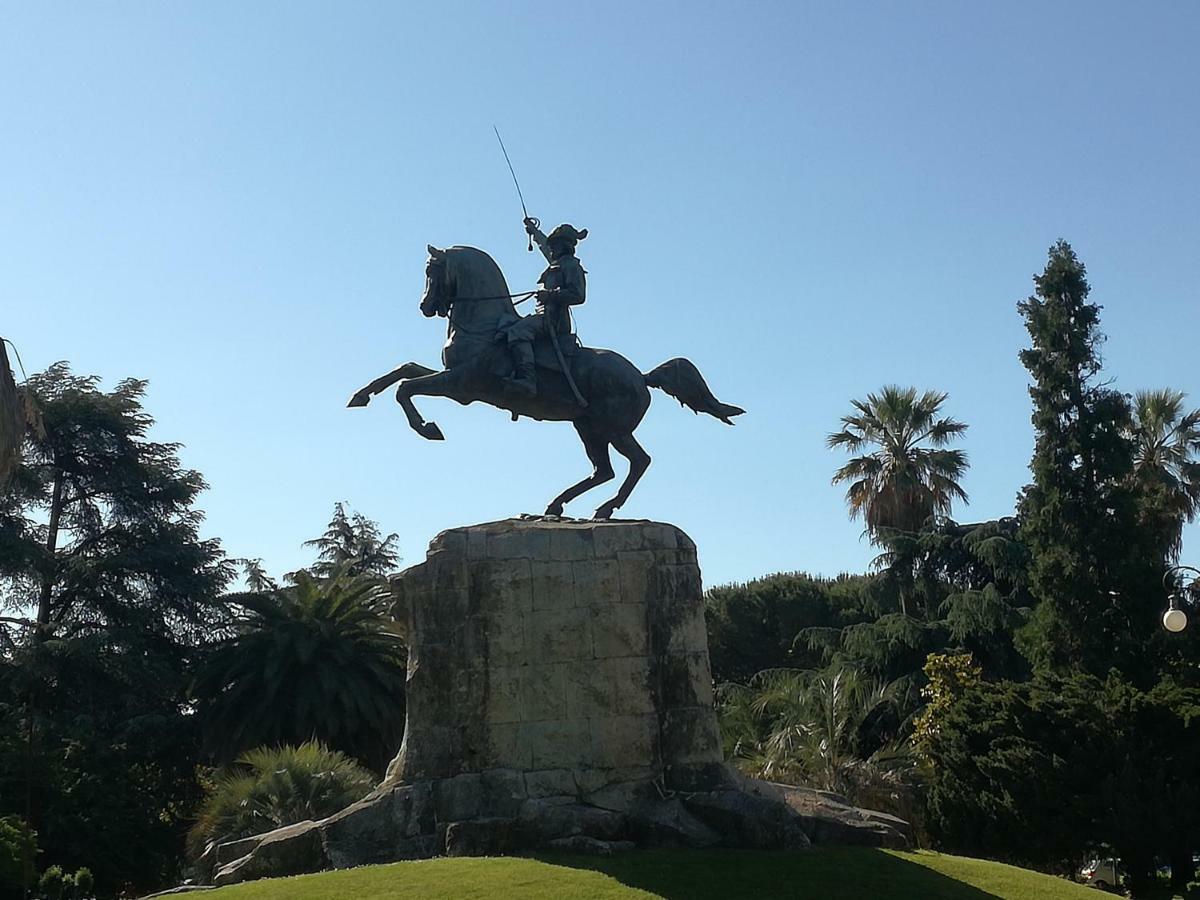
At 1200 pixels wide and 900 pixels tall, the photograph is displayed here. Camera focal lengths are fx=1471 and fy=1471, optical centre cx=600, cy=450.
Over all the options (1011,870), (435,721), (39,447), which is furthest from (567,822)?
(39,447)

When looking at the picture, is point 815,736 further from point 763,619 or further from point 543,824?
point 763,619

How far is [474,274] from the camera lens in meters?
18.1

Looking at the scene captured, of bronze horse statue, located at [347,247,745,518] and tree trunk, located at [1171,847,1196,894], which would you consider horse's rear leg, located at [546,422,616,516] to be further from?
tree trunk, located at [1171,847,1196,894]

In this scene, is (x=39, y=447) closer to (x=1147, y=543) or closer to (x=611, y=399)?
(x=611, y=399)

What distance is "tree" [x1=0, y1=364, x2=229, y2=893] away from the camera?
97.0ft

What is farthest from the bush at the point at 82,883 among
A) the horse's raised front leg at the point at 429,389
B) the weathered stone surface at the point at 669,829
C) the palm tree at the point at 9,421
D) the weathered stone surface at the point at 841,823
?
the weathered stone surface at the point at 841,823

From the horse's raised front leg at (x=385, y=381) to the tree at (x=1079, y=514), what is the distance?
57.2 ft

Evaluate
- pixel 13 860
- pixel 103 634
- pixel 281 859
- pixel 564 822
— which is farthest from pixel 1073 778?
pixel 103 634

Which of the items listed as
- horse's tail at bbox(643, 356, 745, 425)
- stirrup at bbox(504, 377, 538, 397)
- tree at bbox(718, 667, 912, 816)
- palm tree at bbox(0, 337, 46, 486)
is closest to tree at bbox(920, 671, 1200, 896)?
tree at bbox(718, 667, 912, 816)

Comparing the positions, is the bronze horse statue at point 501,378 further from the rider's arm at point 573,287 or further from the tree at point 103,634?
the tree at point 103,634

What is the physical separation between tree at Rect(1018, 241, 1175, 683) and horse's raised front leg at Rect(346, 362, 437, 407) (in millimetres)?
17422

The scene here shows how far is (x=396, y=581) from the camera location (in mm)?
16875

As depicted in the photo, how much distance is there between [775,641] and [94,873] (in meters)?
22.7

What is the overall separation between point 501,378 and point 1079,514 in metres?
17.4
